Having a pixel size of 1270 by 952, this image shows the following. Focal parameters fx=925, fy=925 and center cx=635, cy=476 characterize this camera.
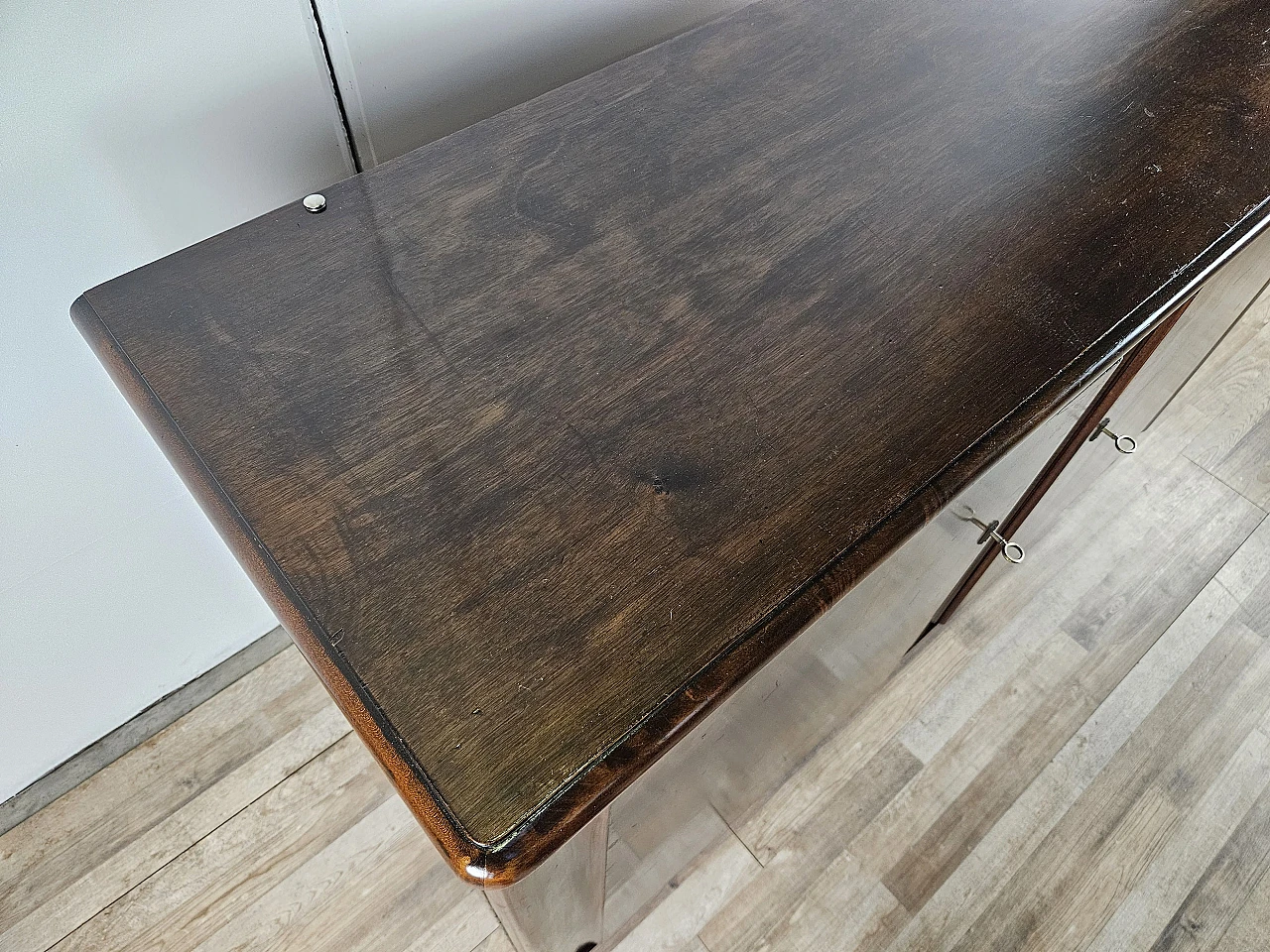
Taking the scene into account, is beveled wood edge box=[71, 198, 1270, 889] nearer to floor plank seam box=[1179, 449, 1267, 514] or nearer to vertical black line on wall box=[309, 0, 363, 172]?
vertical black line on wall box=[309, 0, 363, 172]

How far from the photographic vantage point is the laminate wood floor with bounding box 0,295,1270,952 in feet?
3.04

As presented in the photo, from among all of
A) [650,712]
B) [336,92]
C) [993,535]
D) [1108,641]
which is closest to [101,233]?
[336,92]

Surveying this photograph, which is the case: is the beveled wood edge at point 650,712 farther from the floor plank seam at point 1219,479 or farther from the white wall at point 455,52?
the floor plank seam at point 1219,479

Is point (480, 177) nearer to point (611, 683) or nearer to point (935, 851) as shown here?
point (611, 683)

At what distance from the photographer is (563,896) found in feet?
1.86

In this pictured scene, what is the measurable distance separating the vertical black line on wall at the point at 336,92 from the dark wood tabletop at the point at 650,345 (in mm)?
135

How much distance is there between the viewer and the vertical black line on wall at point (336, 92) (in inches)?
26.1

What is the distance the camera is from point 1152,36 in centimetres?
73

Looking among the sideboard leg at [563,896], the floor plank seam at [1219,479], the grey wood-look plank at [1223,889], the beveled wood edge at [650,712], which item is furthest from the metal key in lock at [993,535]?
the floor plank seam at [1219,479]

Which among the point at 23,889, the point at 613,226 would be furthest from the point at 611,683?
the point at 23,889

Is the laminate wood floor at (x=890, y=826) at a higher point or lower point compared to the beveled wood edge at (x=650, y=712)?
lower

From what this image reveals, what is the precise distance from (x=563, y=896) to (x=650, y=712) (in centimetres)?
23

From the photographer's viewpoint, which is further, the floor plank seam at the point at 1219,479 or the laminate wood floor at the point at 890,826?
the floor plank seam at the point at 1219,479

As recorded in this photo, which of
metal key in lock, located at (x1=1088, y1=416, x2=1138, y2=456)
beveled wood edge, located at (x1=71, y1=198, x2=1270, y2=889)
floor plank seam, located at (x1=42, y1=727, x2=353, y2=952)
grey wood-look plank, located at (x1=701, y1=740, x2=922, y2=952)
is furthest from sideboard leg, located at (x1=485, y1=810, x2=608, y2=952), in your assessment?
metal key in lock, located at (x1=1088, y1=416, x2=1138, y2=456)
